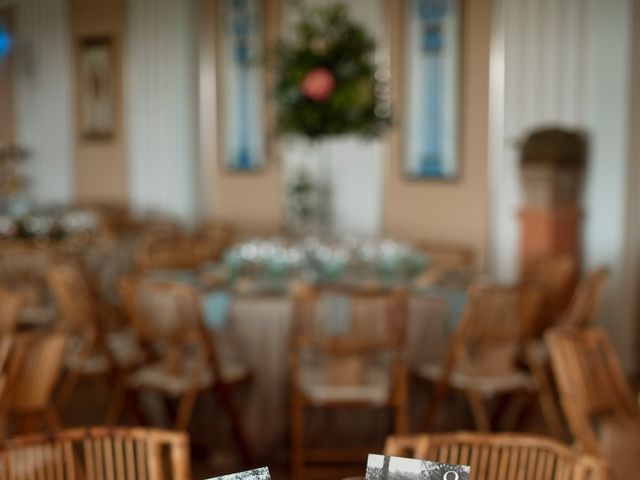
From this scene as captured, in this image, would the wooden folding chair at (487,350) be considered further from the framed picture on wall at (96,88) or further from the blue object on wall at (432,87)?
the framed picture on wall at (96,88)

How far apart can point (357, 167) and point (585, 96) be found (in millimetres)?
2067

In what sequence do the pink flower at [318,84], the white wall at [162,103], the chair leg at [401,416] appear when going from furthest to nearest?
the white wall at [162,103] → the pink flower at [318,84] → the chair leg at [401,416]

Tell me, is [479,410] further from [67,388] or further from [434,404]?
[67,388]

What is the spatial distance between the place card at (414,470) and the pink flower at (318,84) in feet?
12.9

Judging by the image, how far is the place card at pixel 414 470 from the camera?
67.1 inches

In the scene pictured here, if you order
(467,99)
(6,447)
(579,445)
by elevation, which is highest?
(467,99)

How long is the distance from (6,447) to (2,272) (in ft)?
15.7

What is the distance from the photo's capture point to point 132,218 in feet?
33.7

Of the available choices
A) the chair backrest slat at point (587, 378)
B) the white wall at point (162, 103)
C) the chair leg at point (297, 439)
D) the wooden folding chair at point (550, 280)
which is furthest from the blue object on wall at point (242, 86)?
the chair backrest slat at point (587, 378)

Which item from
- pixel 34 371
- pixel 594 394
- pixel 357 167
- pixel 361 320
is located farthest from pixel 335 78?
pixel 357 167

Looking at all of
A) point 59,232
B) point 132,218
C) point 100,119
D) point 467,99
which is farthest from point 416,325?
point 100,119

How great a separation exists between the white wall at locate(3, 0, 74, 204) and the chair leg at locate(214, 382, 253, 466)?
688 cm

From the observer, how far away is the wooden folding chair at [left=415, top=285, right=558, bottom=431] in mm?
4926

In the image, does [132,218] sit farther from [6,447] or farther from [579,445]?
[6,447]
